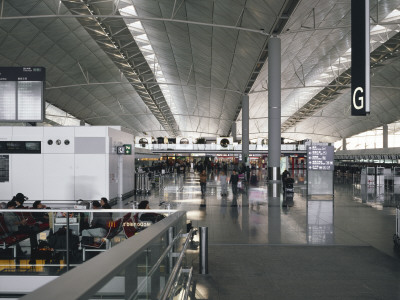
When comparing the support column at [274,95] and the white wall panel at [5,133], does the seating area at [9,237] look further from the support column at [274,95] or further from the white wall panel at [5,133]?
the support column at [274,95]

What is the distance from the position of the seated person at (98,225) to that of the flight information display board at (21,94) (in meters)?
10.1

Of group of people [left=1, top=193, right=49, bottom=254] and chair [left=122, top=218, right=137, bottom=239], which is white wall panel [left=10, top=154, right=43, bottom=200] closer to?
group of people [left=1, top=193, right=49, bottom=254]

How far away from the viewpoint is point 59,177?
17.5m

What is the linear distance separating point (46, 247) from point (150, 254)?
5542 millimetres

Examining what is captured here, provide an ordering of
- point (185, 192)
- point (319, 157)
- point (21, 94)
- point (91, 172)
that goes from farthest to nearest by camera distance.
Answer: point (185, 192), point (319, 157), point (91, 172), point (21, 94)

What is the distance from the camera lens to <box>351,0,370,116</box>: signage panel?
9695mm

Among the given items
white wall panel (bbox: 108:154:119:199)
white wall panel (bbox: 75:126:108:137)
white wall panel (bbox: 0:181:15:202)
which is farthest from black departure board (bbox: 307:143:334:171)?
white wall panel (bbox: 0:181:15:202)

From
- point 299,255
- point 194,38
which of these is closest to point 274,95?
point 194,38

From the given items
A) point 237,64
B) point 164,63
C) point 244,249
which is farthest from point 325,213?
point 164,63

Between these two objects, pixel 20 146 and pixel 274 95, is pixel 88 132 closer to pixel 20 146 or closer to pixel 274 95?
pixel 20 146

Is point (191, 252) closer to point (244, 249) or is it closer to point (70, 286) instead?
point (244, 249)

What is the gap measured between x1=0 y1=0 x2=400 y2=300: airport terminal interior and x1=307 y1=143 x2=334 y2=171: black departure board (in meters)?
0.07

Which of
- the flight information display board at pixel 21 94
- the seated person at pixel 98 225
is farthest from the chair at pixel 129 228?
the flight information display board at pixel 21 94

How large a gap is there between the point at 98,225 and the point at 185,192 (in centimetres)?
1659
